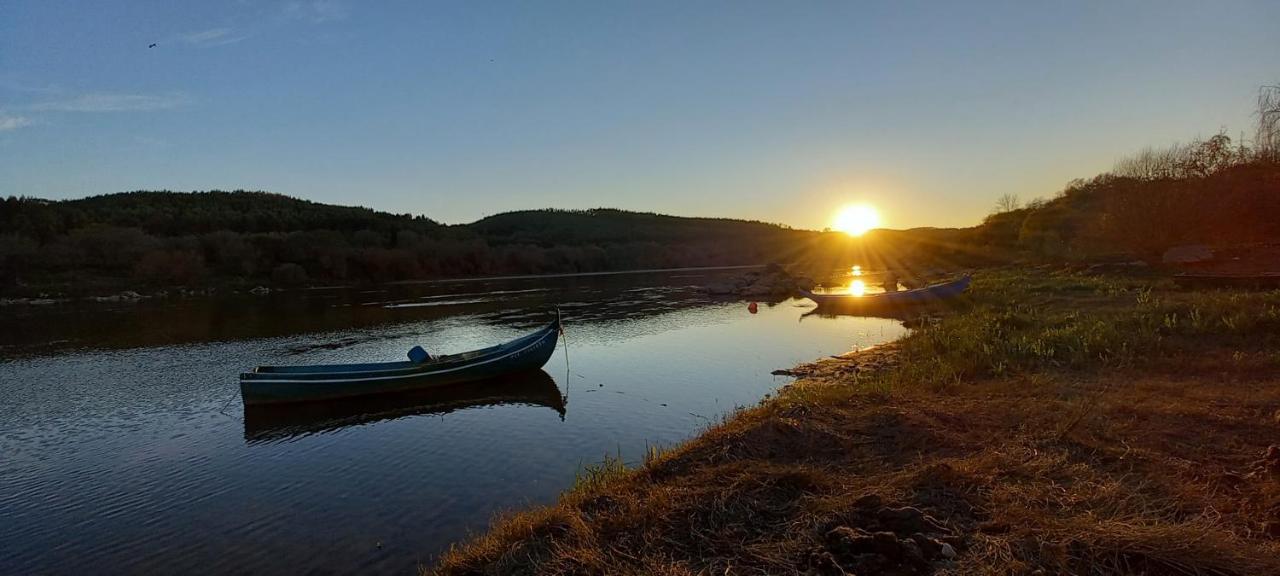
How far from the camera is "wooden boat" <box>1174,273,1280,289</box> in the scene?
1919cm

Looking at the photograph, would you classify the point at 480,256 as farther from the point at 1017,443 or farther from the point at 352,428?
the point at 1017,443

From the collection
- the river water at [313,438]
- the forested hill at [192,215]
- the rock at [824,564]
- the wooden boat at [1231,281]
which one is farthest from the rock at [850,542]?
the forested hill at [192,215]

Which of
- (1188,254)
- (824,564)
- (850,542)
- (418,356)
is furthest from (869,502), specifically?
(1188,254)

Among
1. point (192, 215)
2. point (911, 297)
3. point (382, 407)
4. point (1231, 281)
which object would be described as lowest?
point (382, 407)

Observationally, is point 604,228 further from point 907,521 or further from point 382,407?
point 907,521

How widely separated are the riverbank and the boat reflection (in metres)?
8.35

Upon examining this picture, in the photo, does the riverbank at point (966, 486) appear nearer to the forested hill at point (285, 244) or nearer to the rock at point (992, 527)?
the rock at point (992, 527)

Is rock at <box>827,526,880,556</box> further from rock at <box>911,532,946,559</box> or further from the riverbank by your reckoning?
rock at <box>911,532,946,559</box>

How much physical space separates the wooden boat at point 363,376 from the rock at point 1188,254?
3266 centimetres

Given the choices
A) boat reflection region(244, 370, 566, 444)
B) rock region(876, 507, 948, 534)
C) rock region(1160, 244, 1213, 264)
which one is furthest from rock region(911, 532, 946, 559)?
rock region(1160, 244, 1213, 264)

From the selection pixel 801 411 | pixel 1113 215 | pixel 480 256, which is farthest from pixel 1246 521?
pixel 480 256

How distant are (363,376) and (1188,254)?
38911mm

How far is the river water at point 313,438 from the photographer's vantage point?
9.19 metres

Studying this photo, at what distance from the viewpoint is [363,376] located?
1783 centimetres
